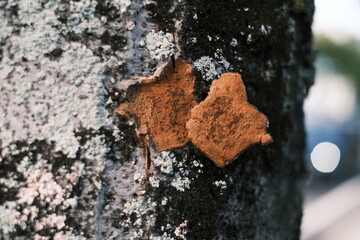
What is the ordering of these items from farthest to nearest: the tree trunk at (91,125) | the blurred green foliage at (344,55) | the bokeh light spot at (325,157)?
the blurred green foliage at (344,55) → the bokeh light spot at (325,157) → the tree trunk at (91,125)

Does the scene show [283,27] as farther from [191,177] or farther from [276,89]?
[191,177]

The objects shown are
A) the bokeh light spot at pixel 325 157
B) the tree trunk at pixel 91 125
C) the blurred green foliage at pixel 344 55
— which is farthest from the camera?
the blurred green foliage at pixel 344 55

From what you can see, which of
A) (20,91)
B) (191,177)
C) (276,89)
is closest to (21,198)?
(20,91)

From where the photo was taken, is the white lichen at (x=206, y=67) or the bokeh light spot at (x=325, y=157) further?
the bokeh light spot at (x=325, y=157)

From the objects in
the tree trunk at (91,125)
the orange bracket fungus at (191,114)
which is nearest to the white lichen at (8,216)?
the tree trunk at (91,125)

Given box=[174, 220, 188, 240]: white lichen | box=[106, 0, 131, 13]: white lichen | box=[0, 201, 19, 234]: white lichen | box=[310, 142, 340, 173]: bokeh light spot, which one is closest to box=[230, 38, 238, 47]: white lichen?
box=[106, 0, 131, 13]: white lichen

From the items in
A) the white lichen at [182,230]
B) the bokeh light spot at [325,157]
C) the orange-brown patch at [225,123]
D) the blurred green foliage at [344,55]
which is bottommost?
the blurred green foliage at [344,55]

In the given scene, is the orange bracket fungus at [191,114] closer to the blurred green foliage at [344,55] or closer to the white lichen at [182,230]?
the white lichen at [182,230]

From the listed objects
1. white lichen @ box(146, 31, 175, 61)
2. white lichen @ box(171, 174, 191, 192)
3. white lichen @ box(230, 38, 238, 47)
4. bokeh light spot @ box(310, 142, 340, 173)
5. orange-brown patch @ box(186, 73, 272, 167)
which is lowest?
bokeh light spot @ box(310, 142, 340, 173)

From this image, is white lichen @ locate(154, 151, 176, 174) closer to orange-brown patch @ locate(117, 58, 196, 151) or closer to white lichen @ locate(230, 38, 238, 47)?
orange-brown patch @ locate(117, 58, 196, 151)
